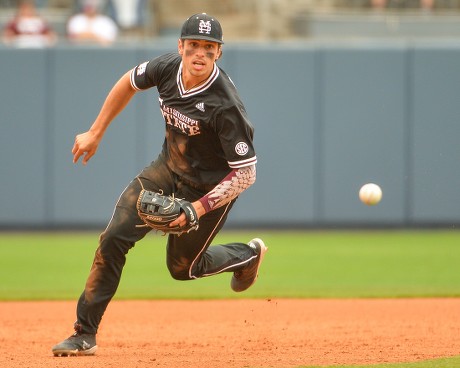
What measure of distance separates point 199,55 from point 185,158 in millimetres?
684

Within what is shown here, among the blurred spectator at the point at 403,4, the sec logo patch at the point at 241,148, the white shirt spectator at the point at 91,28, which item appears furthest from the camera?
the blurred spectator at the point at 403,4

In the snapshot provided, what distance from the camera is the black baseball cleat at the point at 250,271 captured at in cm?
638

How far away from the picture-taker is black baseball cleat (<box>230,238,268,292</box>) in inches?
251

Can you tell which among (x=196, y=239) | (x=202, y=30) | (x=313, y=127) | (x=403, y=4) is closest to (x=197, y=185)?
(x=196, y=239)

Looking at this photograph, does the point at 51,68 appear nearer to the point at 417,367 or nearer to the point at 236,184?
the point at 236,184

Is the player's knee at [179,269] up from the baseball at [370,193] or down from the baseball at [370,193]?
down

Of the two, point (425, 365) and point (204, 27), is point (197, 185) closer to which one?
point (204, 27)

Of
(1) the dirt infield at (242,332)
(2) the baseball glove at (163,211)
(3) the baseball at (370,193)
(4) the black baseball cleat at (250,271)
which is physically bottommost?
(1) the dirt infield at (242,332)

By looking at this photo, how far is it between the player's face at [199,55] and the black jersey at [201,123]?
0.33 ft

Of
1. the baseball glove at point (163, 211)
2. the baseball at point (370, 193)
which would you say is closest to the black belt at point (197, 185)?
the baseball glove at point (163, 211)

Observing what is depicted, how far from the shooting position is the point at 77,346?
214 inches

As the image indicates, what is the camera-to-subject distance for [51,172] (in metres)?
12.2

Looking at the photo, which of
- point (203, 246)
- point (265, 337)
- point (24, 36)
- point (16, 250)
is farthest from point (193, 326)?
point (24, 36)

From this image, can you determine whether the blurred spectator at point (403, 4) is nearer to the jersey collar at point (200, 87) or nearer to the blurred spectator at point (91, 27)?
the blurred spectator at point (91, 27)
